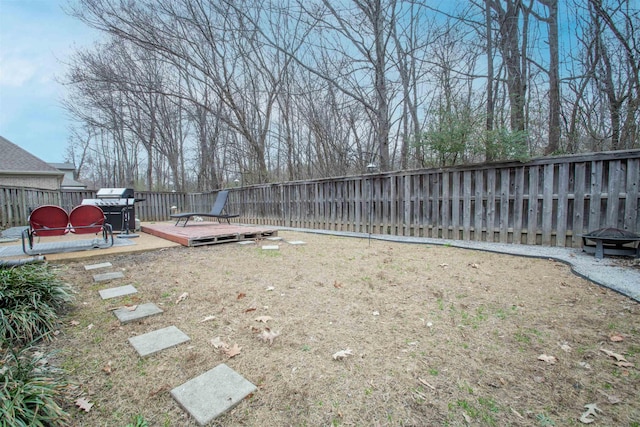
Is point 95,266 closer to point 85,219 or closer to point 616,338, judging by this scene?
point 85,219

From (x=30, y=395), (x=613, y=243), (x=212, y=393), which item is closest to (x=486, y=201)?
(x=613, y=243)

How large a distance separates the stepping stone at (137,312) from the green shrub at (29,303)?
0.43m

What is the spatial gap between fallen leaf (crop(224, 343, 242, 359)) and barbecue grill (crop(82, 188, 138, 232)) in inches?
274

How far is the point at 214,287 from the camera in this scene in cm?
315

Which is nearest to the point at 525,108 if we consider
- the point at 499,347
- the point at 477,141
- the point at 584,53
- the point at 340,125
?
the point at 584,53

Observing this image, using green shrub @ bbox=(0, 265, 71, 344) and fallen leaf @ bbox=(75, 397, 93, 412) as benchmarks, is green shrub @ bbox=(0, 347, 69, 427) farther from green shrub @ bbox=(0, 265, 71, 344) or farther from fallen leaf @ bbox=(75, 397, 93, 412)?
green shrub @ bbox=(0, 265, 71, 344)

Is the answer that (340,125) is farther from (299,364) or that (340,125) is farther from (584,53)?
(299,364)

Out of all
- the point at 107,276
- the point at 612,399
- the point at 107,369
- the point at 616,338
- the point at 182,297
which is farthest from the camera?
the point at 107,276

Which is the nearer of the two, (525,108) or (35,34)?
(525,108)

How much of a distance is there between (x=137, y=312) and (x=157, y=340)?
25.0 inches

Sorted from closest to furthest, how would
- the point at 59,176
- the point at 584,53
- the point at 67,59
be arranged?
1. the point at 584,53
2. the point at 67,59
3. the point at 59,176

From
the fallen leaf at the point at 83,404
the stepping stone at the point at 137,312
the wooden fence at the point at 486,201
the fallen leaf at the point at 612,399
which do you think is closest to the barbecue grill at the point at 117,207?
the wooden fence at the point at 486,201

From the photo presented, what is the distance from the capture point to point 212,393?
144cm

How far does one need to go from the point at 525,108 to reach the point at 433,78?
105 inches
